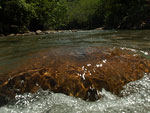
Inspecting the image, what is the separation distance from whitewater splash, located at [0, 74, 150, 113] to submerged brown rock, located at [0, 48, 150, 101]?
0.37 ft

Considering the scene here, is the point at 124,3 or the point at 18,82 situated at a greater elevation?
the point at 124,3

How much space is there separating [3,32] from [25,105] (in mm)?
17439

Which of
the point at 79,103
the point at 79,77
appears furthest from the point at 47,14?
the point at 79,103

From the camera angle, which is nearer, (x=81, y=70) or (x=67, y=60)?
(x=81, y=70)

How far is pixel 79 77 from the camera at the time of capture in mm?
2451

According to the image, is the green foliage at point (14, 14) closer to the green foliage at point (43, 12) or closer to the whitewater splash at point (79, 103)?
the green foliage at point (43, 12)

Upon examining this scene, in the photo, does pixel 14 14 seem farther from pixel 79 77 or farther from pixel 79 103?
pixel 79 103

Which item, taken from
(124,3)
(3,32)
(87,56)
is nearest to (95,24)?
(124,3)

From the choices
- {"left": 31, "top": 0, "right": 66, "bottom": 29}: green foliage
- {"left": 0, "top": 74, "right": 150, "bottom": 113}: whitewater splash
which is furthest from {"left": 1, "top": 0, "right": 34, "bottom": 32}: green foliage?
{"left": 0, "top": 74, "right": 150, "bottom": 113}: whitewater splash

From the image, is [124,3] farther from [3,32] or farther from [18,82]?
[18,82]

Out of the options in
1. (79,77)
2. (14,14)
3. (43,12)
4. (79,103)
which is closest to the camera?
(79,103)

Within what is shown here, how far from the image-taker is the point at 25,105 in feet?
6.57

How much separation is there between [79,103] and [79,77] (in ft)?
1.70

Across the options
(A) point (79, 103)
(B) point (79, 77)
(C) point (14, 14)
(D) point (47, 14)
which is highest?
(C) point (14, 14)
